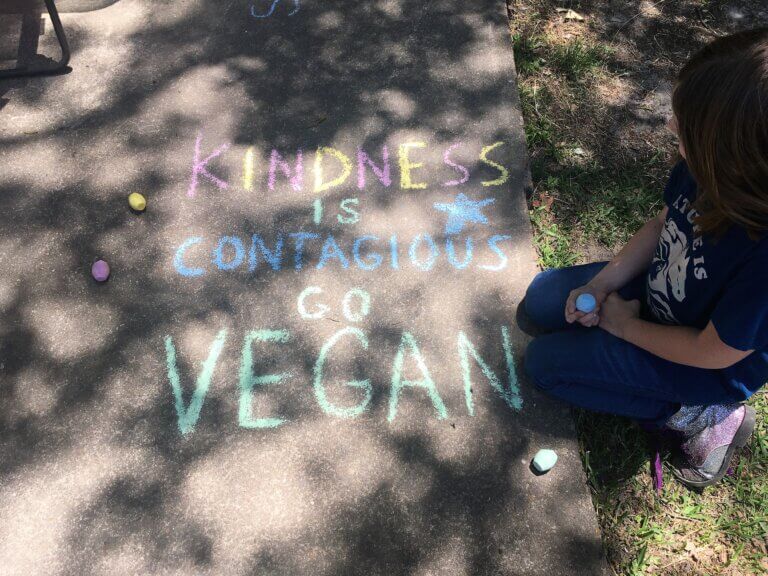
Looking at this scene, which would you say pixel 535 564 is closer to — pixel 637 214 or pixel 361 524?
pixel 361 524

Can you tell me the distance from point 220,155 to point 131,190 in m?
0.47

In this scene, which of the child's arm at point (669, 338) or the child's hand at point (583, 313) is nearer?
the child's arm at point (669, 338)

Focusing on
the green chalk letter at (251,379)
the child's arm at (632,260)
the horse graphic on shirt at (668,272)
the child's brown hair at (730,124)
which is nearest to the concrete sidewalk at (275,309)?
the green chalk letter at (251,379)

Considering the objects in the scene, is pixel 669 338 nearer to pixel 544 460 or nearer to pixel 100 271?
pixel 544 460

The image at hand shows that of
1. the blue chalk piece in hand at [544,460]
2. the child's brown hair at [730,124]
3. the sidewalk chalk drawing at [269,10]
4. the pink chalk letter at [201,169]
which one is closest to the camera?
the child's brown hair at [730,124]

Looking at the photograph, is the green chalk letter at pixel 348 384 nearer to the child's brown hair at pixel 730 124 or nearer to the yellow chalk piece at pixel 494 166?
the yellow chalk piece at pixel 494 166

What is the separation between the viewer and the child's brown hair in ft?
4.48

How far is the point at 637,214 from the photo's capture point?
2.84m

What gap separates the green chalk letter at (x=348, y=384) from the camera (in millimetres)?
2297

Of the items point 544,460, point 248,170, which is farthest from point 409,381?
point 248,170

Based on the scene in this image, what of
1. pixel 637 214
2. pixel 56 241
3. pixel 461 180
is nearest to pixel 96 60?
pixel 56 241

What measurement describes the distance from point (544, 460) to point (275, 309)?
4.10 ft

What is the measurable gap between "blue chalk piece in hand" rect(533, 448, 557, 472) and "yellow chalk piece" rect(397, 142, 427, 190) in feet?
4.48

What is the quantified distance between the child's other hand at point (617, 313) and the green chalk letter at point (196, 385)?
151 centimetres
